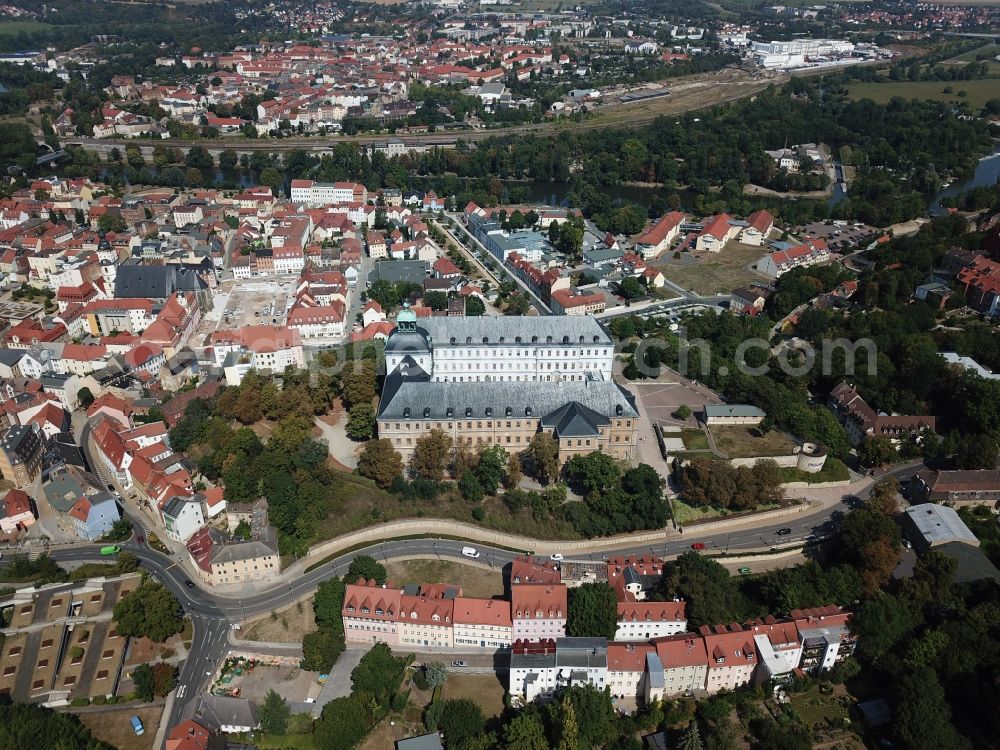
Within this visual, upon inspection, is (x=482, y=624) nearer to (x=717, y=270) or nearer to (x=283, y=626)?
(x=283, y=626)

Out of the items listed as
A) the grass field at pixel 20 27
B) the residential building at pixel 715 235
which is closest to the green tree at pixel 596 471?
the residential building at pixel 715 235

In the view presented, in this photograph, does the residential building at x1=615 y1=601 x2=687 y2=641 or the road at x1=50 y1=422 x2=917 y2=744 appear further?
the road at x1=50 y1=422 x2=917 y2=744

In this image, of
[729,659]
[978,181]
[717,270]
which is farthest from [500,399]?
[978,181]

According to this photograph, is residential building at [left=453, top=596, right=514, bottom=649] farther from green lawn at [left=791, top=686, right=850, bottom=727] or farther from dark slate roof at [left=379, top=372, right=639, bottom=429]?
dark slate roof at [left=379, top=372, right=639, bottom=429]

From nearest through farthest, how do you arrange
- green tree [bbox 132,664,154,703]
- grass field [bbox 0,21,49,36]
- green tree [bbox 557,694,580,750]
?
1. green tree [bbox 557,694,580,750]
2. green tree [bbox 132,664,154,703]
3. grass field [bbox 0,21,49,36]

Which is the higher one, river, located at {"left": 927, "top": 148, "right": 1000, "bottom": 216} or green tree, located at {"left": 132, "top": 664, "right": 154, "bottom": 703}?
green tree, located at {"left": 132, "top": 664, "right": 154, "bottom": 703}

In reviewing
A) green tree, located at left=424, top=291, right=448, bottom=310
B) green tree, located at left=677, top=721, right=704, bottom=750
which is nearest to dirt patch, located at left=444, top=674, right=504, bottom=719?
green tree, located at left=677, top=721, right=704, bottom=750
